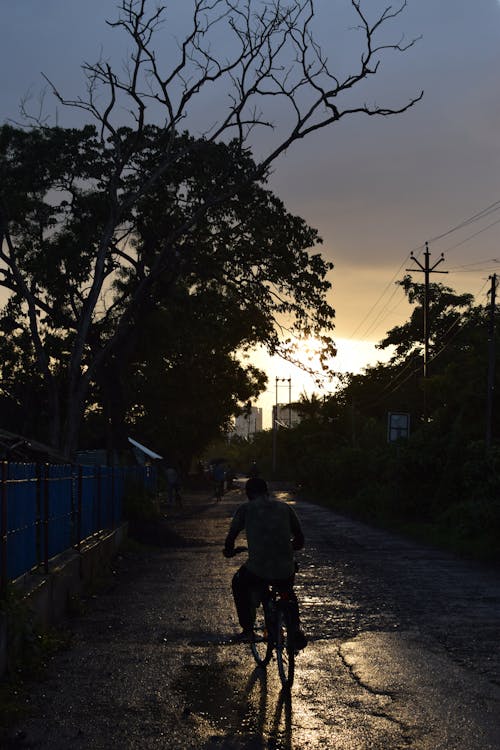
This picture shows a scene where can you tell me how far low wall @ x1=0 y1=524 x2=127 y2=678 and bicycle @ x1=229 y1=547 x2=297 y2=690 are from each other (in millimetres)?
2099

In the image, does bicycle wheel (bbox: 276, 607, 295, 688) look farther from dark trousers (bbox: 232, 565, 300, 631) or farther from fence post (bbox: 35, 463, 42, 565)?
fence post (bbox: 35, 463, 42, 565)

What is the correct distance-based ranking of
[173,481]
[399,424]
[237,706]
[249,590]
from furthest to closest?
[173,481] → [399,424] → [249,590] → [237,706]

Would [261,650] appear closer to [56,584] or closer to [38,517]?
[56,584]

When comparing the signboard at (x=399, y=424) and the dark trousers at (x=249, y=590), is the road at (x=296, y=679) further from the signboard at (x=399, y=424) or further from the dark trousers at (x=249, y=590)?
the signboard at (x=399, y=424)

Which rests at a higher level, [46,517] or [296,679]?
[46,517]

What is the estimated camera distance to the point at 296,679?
29.1 ft

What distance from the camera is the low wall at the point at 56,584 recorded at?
913 cm

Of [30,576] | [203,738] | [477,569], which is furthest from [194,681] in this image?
[477,569]

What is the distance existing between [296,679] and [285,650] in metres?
0.34

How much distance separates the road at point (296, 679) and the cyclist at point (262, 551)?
0.58m

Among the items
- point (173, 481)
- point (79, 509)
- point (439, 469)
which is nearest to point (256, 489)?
point (79, 509)

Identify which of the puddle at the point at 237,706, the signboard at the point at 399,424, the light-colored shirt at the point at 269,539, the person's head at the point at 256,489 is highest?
the signboard at the point at 399,424

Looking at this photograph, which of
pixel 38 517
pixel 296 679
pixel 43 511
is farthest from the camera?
pixel 43 511

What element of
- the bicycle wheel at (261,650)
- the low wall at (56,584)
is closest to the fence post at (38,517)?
the low wall at (56,584)
